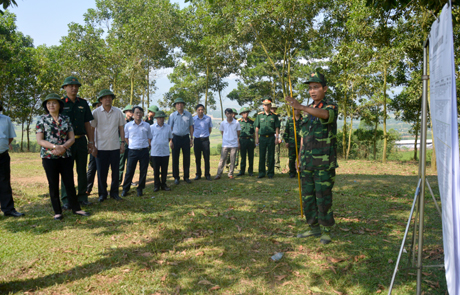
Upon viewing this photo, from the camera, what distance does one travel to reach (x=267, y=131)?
10.3 meters

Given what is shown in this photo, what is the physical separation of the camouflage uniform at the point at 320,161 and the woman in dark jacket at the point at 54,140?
12.9 feet

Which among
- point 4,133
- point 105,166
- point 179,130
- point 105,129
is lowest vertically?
point 105,166

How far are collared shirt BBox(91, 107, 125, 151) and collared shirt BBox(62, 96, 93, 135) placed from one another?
0.26m

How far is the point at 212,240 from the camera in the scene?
15.8ft

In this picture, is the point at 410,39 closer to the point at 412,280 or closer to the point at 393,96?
the point at 393,96

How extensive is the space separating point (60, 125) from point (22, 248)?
2029mm

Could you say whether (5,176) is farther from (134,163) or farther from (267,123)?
(267,123)

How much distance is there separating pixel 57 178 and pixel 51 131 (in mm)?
815

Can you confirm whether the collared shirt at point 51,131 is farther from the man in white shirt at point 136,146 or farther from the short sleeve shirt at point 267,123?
the short sleeve shirt at point 267,123

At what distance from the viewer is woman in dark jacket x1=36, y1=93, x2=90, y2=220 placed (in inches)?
212

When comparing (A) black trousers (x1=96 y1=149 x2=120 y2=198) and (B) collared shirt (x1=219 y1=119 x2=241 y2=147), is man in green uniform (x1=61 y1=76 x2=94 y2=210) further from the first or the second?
(B) collared shirt (x1=219 y1=119 x2=241 y2=147)

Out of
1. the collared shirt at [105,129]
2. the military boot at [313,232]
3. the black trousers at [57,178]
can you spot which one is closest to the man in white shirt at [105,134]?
the collared shirt at [105,129]

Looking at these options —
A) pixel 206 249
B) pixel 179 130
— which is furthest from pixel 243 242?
pixel 179 130

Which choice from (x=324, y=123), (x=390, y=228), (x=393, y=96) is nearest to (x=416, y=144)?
(x=393, y=96)
